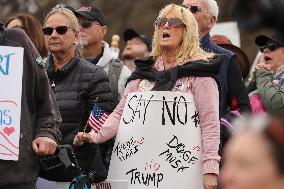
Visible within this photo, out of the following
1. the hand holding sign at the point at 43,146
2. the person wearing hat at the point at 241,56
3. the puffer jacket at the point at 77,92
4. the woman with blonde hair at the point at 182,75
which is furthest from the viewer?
the person wearing hat at the point at 241,56

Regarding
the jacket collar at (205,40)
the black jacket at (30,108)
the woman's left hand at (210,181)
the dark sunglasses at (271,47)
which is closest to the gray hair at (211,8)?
the jacket collar at (205,40)

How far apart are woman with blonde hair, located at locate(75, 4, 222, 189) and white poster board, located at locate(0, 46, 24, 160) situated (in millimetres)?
997

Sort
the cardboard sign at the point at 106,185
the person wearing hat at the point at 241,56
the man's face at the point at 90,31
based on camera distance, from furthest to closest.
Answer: the person wearing hat at the point at 241,56 → the man's face at the point at 90,31 → the cardboard sign at the point at 106,185

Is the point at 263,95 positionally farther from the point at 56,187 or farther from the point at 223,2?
the point at 223,2

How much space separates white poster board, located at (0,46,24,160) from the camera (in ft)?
21.5

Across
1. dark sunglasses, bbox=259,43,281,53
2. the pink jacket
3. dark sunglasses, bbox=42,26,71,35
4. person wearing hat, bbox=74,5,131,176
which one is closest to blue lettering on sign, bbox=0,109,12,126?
the pink jacket

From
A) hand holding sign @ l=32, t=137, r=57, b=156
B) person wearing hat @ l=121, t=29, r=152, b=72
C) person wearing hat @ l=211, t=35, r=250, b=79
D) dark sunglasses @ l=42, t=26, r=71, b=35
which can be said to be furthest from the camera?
person wearing hat @ l=121, t=29, r=152, b=72

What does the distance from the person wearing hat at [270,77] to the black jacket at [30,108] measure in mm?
2584

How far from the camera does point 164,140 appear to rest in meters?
7.45

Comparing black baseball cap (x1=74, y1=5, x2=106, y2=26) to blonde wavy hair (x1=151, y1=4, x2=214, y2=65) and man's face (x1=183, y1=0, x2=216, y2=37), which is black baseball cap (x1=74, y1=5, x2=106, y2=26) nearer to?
man's face (x1=183, y1=0, x2=216, y2=37)

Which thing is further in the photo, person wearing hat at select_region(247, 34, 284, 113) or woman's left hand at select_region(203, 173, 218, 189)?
person wearing hat at select_region(247, 34, 284, 113)

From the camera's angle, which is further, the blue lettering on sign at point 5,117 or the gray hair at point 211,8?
the gray hair at point 211,8

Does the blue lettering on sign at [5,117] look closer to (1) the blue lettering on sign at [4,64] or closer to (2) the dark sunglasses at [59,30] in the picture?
(1) the blue lettering on sign at [4,64]

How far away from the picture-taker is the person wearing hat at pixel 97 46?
9.27m
